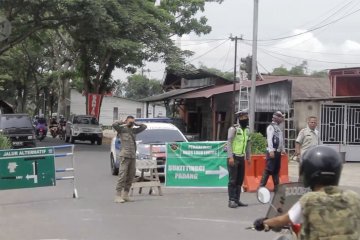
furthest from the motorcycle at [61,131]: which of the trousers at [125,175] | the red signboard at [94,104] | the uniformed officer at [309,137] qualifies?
the uniformed officer at [309,137]

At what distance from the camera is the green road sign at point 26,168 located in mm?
11875

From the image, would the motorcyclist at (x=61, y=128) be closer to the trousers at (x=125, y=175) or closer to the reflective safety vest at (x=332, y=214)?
the trousers at (x=125, y=175)

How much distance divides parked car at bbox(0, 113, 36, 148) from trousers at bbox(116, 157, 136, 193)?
14218 mm

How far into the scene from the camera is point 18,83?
65.8m

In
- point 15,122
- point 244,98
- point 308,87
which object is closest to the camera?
point 15,122

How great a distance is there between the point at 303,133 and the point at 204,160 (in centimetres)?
293

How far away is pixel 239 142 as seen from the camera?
11.3 meters

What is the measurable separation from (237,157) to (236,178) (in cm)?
40

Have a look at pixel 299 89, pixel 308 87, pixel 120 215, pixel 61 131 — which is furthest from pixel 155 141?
pixel 61 131

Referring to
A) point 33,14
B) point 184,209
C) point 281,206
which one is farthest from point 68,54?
point 281,206

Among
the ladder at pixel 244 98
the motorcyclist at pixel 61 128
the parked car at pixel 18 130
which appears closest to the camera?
the parked car at pixel 18 130

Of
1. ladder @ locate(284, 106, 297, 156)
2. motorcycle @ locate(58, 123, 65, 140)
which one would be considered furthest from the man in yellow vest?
motorcycle @ locate(58, 123, 65, 140)

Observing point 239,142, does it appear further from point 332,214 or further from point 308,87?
point 308,87

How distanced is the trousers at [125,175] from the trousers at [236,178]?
2.01 metres
